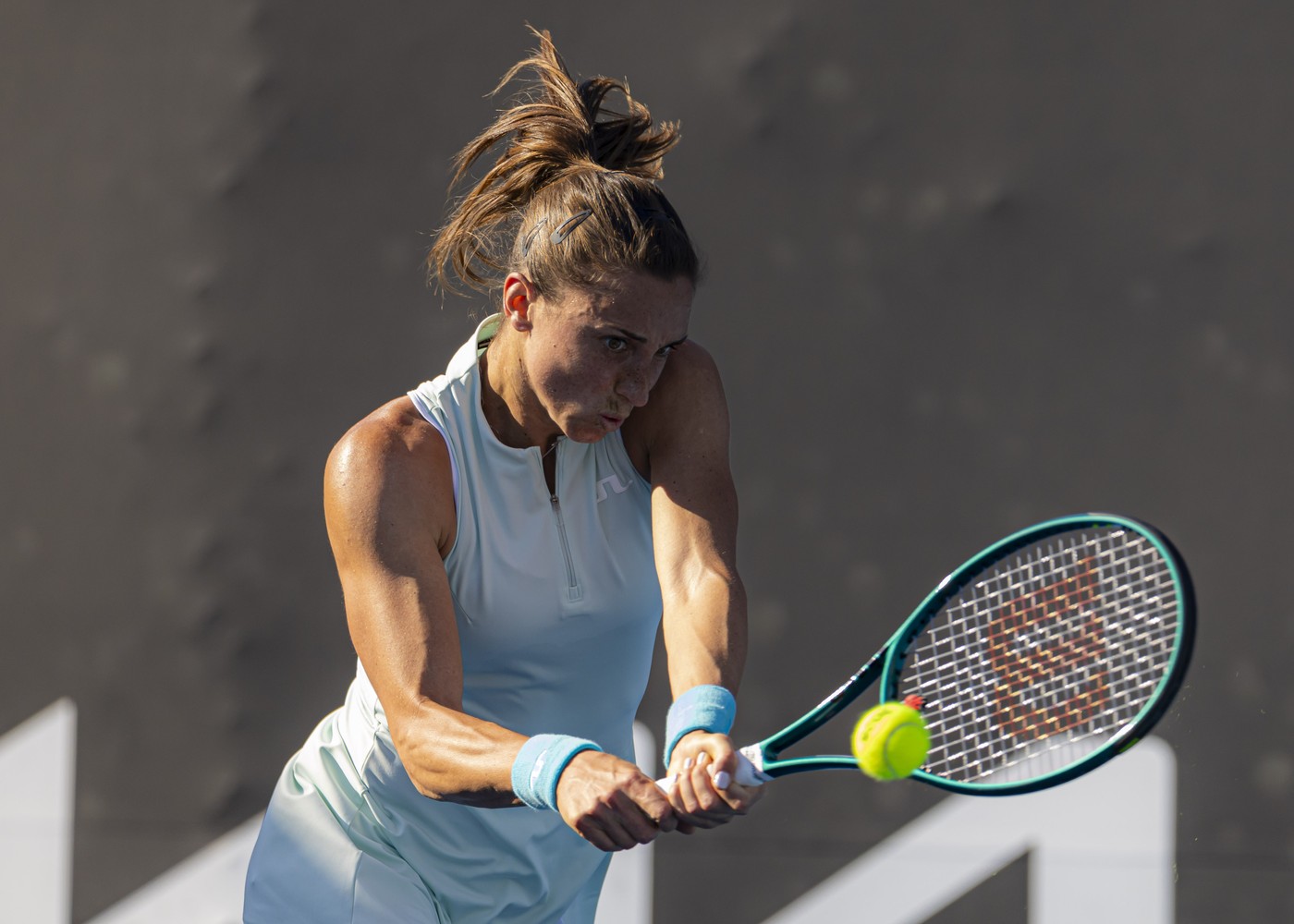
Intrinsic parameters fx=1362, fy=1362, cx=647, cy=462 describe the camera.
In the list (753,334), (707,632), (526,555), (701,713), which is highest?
(753,334)

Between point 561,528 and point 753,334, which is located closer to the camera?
point 561,528

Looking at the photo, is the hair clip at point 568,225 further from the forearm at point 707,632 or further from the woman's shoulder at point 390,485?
the forearm at point 707,632

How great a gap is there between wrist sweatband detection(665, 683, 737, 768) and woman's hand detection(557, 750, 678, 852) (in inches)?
5.2

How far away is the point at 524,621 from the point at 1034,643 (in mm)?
714

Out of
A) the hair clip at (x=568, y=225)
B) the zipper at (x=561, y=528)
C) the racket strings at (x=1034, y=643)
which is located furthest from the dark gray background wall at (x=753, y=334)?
the hair clip at (x=568, y=225)

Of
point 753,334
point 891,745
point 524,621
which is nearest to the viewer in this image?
point 891,745

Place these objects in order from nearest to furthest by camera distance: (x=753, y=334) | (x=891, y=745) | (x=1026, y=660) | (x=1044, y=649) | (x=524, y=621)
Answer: (x=891, y=745) < (x=524, y=621) < (x=1026, y=660) < (x=1044, y=649) < (x=753, y=334)

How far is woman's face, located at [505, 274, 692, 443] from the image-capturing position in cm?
152

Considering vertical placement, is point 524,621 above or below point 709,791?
above

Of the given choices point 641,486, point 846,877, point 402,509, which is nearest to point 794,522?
point 846,877

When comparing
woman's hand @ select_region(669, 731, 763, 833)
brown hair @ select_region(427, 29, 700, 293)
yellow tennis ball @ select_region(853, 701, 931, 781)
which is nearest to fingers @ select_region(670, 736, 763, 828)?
woman's hand @ select_region(669, 731, 763, 833)

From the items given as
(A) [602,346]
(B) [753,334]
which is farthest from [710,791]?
(B) [753,334]

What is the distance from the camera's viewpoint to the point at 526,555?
1.66 meters

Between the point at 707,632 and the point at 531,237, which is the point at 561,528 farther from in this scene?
the point at 531,237
